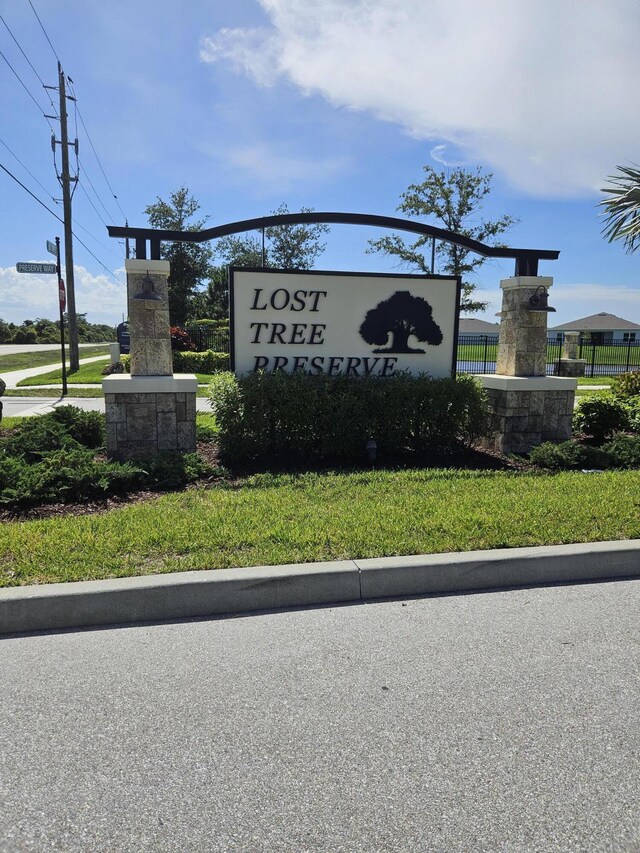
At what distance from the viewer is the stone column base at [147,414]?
7.18 m

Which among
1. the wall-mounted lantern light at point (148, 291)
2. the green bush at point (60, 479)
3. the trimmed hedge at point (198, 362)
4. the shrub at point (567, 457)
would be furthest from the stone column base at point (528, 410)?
the trimmed hedge at point (198, 362)

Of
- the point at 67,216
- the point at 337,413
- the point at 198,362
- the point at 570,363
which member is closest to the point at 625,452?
the point at 337,413

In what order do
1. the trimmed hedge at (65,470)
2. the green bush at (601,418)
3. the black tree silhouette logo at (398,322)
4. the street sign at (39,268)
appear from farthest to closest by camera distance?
1. the street sign at (39,268)
2. the green bush at (601,418)
3. the black tree silhouette logo at (398,322)
4. the trimmed hedge at (65,470)

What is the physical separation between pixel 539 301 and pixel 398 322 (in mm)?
1967

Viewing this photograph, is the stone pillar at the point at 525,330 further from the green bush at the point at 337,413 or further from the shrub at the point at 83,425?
the shrub at the point at 83,425

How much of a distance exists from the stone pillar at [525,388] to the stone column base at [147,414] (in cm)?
414

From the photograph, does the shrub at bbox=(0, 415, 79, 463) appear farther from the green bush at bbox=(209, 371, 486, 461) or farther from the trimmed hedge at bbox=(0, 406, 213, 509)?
the green bush at bbox=(209, 371, 486, 461)

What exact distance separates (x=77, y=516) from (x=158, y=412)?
226 centimetres

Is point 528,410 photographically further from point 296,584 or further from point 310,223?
point 296,584

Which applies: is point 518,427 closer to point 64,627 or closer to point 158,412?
point 158,412

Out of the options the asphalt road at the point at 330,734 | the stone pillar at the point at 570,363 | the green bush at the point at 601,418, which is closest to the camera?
the asphalt road at the point at 330,734

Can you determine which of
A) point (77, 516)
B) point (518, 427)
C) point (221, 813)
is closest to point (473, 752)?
point (221, 813)

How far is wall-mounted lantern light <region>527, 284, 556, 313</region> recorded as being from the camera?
8.47m

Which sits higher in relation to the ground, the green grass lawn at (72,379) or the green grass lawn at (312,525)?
the green grass lawn at (72,379)
